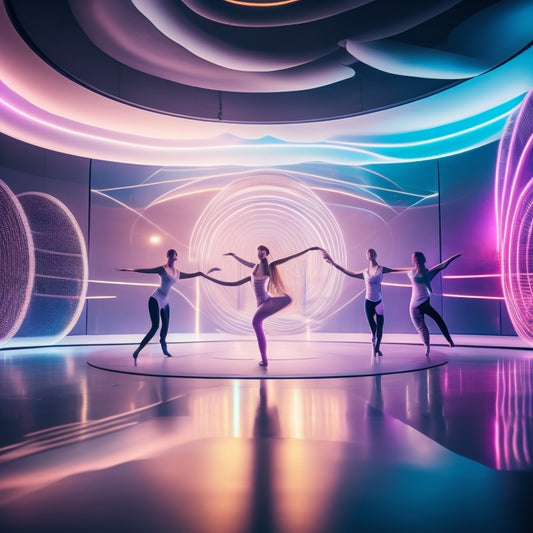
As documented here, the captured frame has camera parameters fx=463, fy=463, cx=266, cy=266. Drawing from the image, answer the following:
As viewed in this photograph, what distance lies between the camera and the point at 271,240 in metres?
Answer: 11.2

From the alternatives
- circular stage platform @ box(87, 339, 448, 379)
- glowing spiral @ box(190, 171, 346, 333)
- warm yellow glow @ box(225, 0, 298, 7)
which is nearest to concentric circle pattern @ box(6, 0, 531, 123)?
warm yellow glow @ box(225, 0, 298, 7)

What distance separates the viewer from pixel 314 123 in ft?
31.8

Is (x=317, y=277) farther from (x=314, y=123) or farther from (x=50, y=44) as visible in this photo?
(x=50, y=44)

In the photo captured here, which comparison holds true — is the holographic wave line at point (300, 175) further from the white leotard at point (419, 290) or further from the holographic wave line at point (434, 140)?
the white leotard at point (419, 290)

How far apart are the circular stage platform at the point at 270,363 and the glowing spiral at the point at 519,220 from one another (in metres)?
1.76

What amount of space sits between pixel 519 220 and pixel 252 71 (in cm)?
520

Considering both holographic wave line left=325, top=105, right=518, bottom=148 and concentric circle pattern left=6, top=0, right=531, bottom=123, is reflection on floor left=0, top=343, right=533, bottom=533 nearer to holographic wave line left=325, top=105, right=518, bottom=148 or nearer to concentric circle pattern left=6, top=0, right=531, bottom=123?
concentric circle pattern left=6, top=0, right=531, bottom=123

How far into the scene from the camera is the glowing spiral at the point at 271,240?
10164 mm

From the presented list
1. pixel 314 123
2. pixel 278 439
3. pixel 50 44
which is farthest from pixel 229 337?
pixel 278 439

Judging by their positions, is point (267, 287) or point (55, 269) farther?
point (55, 269)

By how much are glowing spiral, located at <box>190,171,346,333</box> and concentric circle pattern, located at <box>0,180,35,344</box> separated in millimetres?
3376

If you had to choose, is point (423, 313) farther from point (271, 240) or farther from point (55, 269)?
point (55, 269)

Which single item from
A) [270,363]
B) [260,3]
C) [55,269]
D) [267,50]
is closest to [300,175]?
[267,50]

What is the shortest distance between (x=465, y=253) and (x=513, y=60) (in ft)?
15.4
